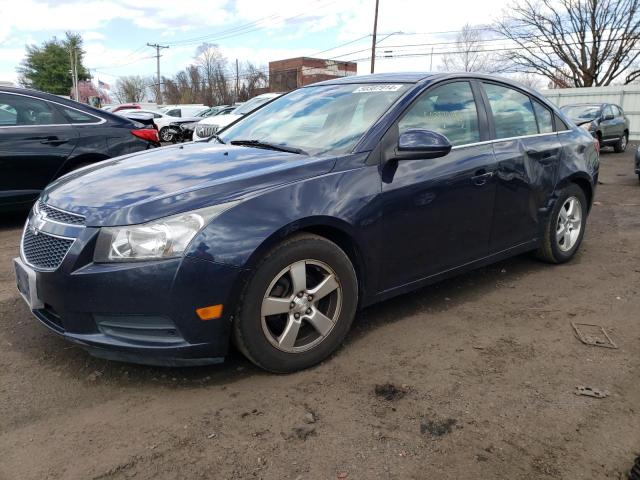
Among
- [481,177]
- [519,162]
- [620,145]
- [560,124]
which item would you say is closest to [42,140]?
[481,177]

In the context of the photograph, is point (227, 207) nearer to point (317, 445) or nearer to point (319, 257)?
point (319, 257)

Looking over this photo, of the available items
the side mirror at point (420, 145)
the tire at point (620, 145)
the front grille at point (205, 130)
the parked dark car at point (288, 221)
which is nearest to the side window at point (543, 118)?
the parked dark car at point (288, 221)

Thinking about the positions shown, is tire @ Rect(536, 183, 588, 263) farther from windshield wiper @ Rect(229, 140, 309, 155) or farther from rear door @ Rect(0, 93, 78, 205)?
rear door @ Rect(0, 93, 78, 205)

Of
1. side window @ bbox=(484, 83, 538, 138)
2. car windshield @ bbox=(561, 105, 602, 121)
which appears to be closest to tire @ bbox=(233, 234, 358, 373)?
side window @ bbox=(484, 83, 538, 138)

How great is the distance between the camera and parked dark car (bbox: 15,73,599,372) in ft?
7.97

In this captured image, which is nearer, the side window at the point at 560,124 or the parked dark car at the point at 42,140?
the side window at the point at 560,124

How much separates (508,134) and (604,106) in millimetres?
13686

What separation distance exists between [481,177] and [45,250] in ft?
8.95

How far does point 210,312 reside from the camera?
A: 2.45m

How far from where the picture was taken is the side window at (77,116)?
6.10 metres

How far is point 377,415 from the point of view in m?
2.43

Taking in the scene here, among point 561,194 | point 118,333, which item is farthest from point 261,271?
point 561,194

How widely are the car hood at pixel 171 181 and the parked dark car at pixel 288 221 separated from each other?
11 millimetres

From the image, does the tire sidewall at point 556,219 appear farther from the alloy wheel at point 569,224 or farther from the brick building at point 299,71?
the brick building at point 299,71
